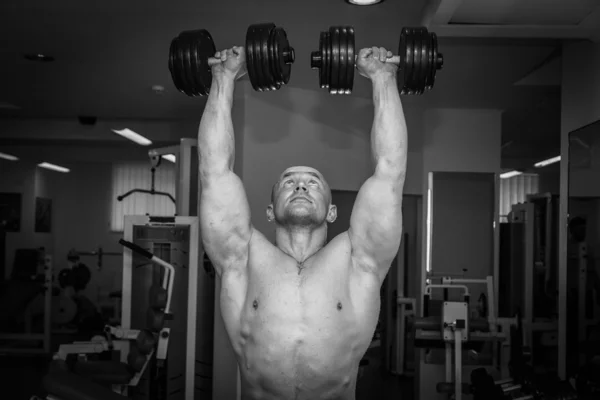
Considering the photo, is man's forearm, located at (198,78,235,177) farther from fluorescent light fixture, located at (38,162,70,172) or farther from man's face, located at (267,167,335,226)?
fluorescent light fixture, located at (38,162,70,172)

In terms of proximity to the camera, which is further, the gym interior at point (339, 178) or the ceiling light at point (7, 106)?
the ceiling light at point (7, 106)

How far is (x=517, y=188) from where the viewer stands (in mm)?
8391

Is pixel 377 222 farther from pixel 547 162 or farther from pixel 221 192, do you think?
pixel 547 162

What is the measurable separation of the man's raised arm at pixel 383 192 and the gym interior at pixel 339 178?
0.51 feet

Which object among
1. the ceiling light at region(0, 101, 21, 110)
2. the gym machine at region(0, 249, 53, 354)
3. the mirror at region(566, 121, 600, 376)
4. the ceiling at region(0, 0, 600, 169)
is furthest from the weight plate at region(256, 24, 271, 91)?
the gym machine at region(0, 249, 53, 354)

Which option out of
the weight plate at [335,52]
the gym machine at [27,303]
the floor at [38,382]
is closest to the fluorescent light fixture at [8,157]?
the gym machine at [27,303]

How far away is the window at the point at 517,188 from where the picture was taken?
27.4 feet

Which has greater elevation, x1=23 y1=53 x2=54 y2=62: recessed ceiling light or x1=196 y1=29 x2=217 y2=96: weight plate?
x1=23 y1=53 x2=54 y2=62: recessed ceiling light

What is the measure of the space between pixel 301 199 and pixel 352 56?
15.9 inches

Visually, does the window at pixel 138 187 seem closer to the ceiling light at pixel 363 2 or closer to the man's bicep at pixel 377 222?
the ceiling light at pixel 363 2

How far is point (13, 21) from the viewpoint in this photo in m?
2.90

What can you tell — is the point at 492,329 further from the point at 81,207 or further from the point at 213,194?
the point at 81,207

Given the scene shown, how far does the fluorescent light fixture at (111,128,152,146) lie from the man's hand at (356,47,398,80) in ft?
14.6

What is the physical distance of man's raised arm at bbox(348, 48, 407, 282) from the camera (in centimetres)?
154
